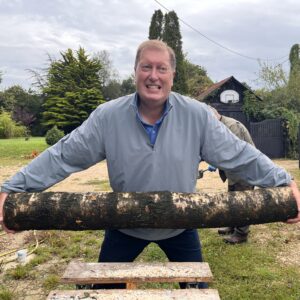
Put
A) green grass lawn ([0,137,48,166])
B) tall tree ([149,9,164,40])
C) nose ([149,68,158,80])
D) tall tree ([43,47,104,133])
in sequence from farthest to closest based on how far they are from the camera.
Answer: tall tree ([43,47,104,133])
tall tree ([149,9,164,40])
green grass lawn ([0,137,48,166])
nose ([149,68,158,80])

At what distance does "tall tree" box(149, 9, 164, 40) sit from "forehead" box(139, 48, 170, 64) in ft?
79.4

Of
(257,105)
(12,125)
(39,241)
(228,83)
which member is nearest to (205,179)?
(39,241)

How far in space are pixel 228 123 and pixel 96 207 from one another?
9.16 ft

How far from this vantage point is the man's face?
→ 7.13 ft

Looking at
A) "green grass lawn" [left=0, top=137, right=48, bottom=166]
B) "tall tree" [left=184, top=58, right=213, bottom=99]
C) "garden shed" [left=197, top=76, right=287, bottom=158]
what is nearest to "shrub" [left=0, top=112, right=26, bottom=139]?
"green grass lawn" [left=0, top=137, right=48, bottom=166]

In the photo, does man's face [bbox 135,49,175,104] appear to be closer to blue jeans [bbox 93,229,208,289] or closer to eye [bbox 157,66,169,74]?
eye [bbox 157,66,169,74]

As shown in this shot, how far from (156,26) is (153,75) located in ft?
80.9

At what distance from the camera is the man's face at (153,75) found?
2.17 meters

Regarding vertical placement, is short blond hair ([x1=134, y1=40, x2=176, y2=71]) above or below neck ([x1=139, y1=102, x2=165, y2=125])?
above

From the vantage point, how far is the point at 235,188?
15.9 feet

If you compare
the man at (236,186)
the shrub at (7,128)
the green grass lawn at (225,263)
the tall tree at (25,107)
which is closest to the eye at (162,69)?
the green grass lawn at (225,263)

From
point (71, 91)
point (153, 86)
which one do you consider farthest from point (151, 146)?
point (71, 91)

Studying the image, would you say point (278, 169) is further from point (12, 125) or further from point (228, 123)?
point (12, 125)

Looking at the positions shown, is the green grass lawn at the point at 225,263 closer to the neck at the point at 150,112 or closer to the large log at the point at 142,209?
the large log at the point at 142,209
